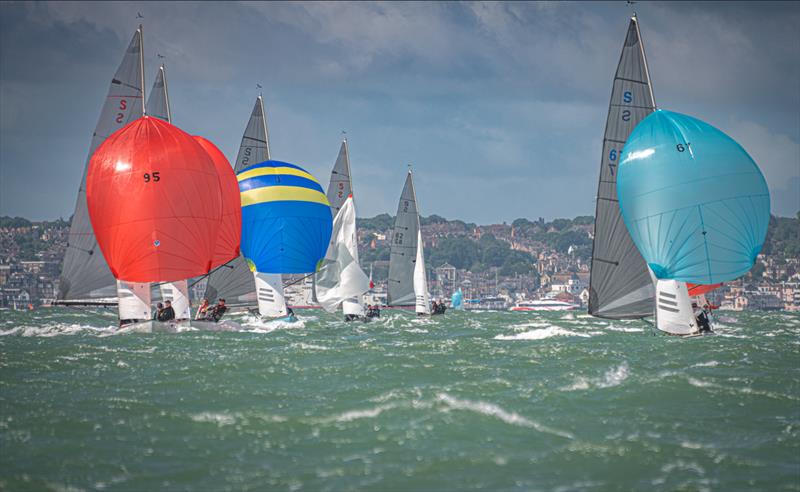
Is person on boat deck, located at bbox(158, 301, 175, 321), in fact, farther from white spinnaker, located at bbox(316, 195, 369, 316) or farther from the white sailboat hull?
white spinnaker, located at bbox(316, 195, 369, 316)

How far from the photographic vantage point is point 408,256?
2127 inches

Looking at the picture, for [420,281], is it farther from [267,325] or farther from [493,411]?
[493,411]

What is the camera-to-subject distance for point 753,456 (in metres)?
11.2

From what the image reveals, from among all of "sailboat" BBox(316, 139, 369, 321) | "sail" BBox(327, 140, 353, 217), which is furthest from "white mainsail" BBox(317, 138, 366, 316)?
"sailboat" BBox(316, 139, 369, 321)

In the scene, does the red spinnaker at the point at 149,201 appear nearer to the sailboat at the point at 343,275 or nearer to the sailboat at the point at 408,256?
the sailboat at the point at 343,275

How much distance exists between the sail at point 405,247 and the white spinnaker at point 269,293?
17418 mm

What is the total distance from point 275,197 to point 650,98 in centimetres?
1595

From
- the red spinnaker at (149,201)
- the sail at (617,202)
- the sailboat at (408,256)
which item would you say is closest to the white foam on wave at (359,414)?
the sail at (617,202)

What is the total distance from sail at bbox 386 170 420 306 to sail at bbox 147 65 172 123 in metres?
20.1

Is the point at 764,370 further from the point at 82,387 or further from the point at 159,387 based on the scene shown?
the point at 82,387

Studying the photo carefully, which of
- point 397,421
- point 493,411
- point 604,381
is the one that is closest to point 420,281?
point 604,381

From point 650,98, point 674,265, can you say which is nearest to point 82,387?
point 674,265

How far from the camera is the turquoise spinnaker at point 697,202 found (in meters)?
24.1

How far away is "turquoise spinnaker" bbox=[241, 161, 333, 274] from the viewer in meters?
36.0
